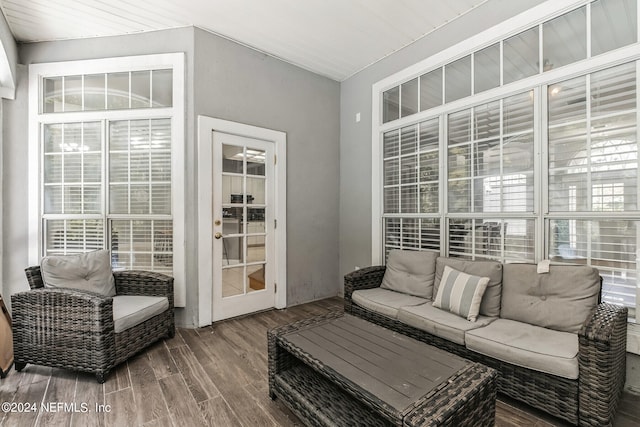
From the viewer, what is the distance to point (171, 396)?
1925mm

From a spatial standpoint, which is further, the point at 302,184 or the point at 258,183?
the point at 302,184

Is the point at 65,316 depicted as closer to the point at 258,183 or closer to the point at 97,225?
the point at 97,225

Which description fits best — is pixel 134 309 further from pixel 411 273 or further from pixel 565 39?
pixel 565 39

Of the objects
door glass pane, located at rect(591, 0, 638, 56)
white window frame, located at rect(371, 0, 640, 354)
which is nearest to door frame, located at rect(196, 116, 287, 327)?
white window frame, located at rect(371, 0, 640, 354)

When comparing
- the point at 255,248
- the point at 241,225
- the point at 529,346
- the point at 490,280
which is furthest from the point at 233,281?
the point at 529,346

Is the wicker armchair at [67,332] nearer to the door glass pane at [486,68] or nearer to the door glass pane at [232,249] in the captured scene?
the door glass pane at [232,249]

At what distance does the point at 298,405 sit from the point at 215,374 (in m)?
0.87

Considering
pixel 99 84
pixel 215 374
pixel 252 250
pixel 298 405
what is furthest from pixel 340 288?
pixel 99 84

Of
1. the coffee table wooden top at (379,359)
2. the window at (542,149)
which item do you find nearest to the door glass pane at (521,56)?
the window at (542,149)

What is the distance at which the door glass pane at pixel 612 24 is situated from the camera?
1990 millimetres

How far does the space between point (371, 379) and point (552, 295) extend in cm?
153

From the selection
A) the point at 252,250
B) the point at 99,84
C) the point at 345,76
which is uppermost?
the point at 345,76

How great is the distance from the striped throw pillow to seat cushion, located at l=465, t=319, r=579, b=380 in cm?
17

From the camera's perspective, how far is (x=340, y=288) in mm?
4238
